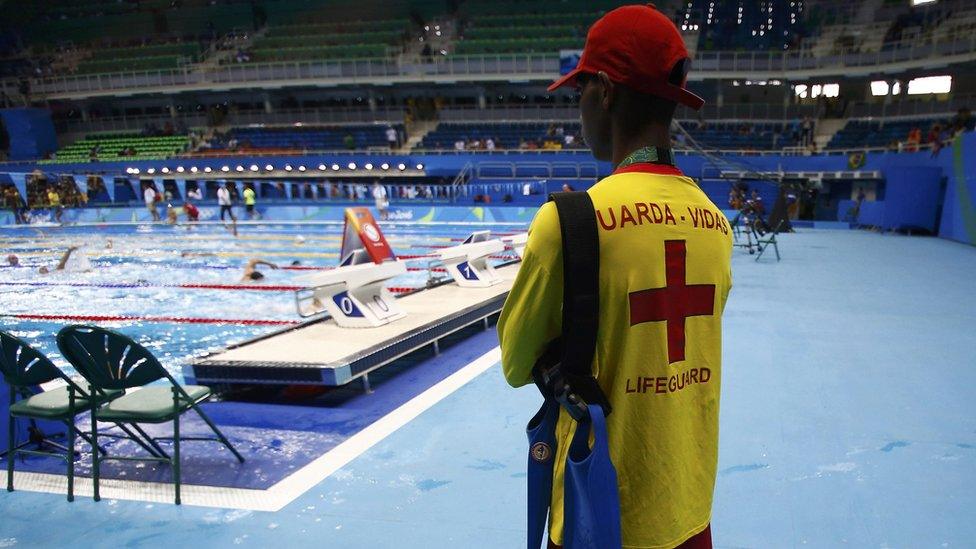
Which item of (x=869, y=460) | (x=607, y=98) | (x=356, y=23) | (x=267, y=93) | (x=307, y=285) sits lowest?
(x=869, y=460)

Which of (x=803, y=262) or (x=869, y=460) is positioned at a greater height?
(x=869, y=460)

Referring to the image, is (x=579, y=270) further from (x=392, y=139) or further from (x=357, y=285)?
(x=392, y=139)

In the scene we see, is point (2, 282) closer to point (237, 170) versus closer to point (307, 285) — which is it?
point (307, 285)

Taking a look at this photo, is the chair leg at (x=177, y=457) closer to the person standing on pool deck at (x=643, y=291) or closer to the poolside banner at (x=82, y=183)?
the person standing on pool deck at (x=643, y=291)

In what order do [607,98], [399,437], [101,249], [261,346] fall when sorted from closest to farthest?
[607,98] → [399,437] → [261,346] → [101,249]

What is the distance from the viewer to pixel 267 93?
33.8m

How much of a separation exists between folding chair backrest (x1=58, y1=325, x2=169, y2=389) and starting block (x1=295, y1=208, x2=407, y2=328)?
2253mm

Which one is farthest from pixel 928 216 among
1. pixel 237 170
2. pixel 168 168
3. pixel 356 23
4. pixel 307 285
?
pixel 356 23

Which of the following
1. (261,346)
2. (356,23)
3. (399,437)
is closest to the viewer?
(399,437)

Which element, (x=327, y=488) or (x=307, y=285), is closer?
(x=327, y=488)

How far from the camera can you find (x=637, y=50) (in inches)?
42.8

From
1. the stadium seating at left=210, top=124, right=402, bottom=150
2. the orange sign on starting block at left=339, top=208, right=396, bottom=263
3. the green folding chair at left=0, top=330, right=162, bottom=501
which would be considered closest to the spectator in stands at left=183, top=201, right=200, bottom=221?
the stadium seating at left=210, top=124, right=402, bottom=150

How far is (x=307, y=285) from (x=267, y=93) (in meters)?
32.3

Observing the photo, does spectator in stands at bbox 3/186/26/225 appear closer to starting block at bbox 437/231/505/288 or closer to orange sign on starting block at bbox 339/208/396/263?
starting block at bbox 437/231/505/288
